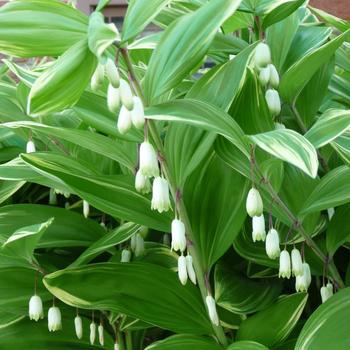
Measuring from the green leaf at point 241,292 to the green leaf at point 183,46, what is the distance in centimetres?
34

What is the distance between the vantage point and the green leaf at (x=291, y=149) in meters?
0.63

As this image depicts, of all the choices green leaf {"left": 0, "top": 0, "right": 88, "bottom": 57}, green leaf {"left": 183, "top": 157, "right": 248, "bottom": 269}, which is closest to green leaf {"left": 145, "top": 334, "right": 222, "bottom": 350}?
green leaf {"left": 183, "top": 157, "right": 248, "bottom": 269}

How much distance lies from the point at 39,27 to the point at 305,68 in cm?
38

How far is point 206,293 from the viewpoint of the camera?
Result: 0.93 meters

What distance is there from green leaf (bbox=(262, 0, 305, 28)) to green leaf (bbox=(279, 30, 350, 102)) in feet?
0.23

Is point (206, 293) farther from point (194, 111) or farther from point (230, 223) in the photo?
point (194, 111)

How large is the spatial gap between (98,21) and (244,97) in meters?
0.27

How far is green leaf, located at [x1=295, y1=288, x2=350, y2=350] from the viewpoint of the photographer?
0.79m

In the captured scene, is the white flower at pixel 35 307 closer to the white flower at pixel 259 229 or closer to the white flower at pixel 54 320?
the white flower at pixel 54 320

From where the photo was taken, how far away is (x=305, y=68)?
0.89 meters

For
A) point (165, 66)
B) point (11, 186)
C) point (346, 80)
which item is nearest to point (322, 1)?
point (346, 80)

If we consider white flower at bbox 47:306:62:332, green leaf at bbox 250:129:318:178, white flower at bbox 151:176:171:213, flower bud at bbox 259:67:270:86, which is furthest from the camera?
white flower at bbox 47:306:62:332

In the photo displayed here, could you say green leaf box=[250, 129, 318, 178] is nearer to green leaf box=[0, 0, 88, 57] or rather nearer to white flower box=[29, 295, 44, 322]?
green leaf box=[0, 0, 88, 57]

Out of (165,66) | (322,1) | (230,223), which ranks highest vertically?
(165,66)
